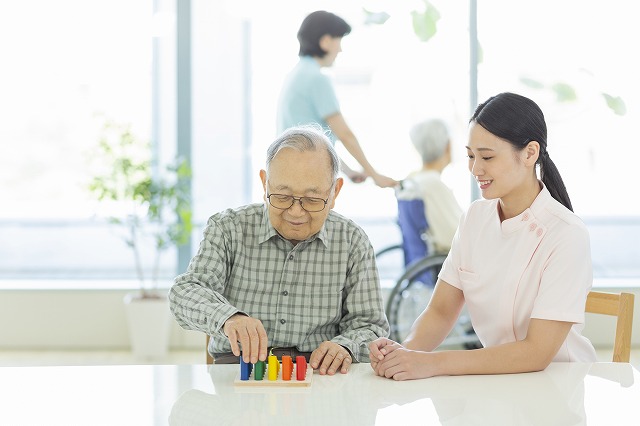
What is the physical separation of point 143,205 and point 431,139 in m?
1.57

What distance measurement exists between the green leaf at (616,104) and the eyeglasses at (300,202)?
3.63 metres

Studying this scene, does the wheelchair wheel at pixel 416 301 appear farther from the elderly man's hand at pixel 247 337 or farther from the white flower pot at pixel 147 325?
the elderly man's hand at pixel 247 337

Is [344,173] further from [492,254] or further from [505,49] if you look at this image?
[492,254]

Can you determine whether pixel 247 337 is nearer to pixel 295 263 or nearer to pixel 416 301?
pixel 295 263

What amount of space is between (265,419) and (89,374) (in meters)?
0.45

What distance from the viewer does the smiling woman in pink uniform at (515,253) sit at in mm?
1869

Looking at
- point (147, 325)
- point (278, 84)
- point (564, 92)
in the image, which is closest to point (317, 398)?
point (147, 325)

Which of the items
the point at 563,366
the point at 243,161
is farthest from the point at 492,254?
the point at 243,161

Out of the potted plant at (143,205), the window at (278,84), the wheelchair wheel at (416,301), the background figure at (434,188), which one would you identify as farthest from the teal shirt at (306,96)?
the window at (278,84)

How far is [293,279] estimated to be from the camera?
2.06 meters

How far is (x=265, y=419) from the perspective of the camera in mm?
1424

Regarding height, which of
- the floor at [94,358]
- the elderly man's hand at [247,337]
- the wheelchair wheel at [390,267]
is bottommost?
→ the floor at [94,358]

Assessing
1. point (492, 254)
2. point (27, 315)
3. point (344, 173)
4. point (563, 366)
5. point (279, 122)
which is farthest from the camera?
point (27, 315)

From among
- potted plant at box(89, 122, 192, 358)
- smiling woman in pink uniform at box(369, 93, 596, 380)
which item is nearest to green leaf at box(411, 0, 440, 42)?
potted plant at box(89, 122, 192, 358)
